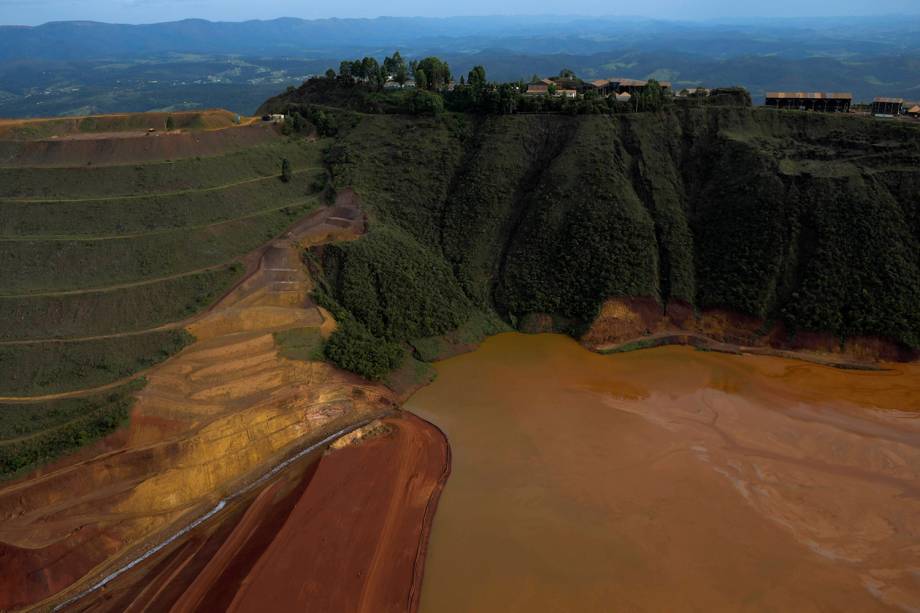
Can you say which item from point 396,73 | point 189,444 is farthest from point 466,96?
point 189,444

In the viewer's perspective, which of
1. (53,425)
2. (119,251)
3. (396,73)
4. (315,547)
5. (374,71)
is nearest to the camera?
(315,547)

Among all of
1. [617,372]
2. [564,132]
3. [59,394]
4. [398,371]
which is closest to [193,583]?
[59,394]

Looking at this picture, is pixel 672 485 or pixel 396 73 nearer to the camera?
pixel 672 485

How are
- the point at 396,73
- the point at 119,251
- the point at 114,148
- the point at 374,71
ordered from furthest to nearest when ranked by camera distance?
1. the point at 396,73
2. the point at 374,71
3. the point at 114,148
4. the point at 119,251

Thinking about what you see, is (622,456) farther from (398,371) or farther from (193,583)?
(193,583)

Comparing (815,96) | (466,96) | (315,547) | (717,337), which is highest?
(815,96)

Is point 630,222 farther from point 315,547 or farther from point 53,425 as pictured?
point 53,425

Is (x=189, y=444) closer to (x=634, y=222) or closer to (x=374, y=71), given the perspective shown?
(x=634, y=222)

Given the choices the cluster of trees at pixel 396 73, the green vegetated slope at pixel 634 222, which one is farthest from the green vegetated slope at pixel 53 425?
the cluster of trees at pixel 396 73

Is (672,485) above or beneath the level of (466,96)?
beneath
